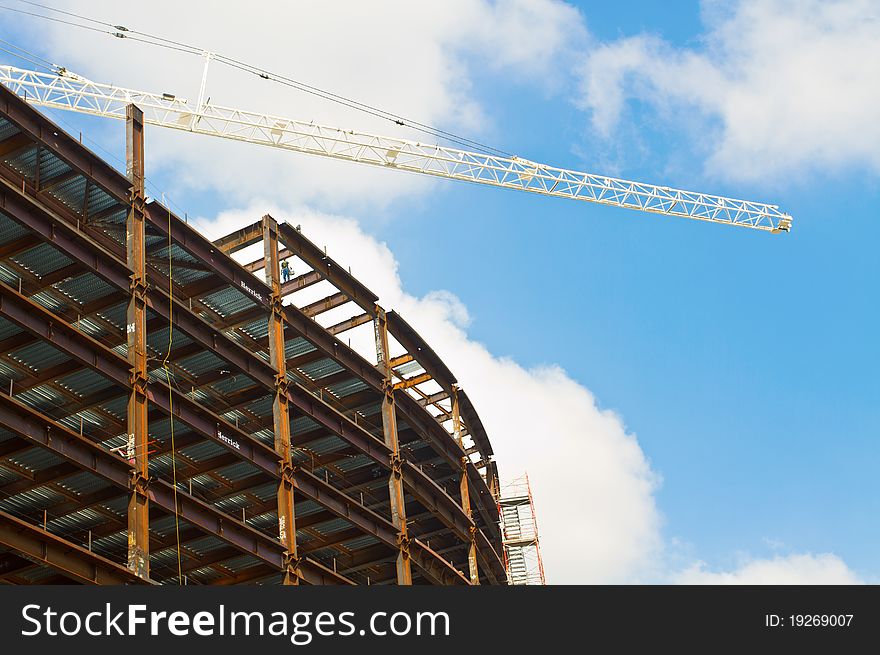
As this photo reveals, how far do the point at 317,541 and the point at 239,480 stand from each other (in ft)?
22.9

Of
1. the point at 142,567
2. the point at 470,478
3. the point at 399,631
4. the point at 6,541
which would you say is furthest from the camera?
the point at 470,478

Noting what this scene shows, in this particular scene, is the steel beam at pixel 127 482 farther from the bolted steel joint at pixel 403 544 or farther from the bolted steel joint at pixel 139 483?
the bolted steel joint at pixel 403 544

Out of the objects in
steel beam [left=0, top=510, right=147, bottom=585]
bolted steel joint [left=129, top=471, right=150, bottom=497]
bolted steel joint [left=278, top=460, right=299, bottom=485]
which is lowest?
steel beam [left=0, top=510, right=147, bottom=585]

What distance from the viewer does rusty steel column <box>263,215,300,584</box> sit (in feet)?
169

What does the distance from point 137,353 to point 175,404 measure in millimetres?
2636

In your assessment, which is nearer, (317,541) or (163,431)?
(163,431)

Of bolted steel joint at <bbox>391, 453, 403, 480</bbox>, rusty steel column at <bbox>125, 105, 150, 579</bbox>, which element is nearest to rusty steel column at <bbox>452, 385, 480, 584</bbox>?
bolted steel joint at <bbox>391, 453, 403, 480</bbox>

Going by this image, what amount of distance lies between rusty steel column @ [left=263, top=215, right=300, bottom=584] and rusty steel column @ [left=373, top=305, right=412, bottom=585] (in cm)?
679

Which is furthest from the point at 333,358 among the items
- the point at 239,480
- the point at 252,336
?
the point at 239,480

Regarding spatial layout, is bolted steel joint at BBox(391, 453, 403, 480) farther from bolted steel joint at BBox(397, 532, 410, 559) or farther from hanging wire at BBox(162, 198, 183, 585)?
hanging wire at BBox(162, 198, 183, 585)

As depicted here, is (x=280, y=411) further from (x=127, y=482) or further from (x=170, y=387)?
(x=127, y=482)

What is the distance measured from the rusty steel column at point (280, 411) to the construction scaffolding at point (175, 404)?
0.30ft

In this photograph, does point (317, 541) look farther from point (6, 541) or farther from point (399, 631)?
point (399, 631)

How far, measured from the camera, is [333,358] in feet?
195
